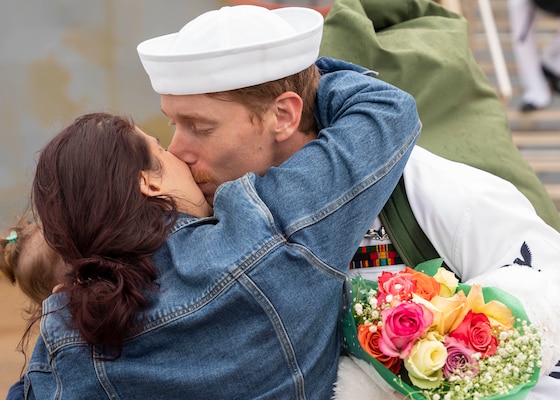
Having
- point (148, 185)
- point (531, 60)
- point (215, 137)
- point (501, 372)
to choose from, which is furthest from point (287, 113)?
point (531, 60)

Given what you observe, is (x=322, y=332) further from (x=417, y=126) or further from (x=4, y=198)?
(x=4, y=198)

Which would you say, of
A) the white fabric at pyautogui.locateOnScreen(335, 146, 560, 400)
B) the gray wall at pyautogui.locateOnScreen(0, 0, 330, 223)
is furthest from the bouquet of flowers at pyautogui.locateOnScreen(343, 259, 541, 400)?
the gray wall at pyautogui.locateOnScreen(0, 0, 330, 223)

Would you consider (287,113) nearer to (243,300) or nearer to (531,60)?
(243,300)

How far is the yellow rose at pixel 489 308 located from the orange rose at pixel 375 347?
0.63 ft

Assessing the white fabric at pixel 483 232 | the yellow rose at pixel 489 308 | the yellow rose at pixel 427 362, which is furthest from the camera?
the white fabric at pixel 483 232

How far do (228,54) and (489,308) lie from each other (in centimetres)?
78

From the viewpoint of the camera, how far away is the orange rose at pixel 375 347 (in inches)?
61.0

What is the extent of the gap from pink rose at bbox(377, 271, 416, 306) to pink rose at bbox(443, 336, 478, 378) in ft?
0.40

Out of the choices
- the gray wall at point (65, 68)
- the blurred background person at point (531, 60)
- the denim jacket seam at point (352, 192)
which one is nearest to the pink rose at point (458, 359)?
the denim jacket seam at point (352, 192)

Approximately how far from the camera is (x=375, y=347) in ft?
5.12

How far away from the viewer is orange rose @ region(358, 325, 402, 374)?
155 cm

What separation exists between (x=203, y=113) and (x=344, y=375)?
66 cm

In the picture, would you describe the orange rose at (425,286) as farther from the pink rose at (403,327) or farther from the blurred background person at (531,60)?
the blurred background person at (531,60)

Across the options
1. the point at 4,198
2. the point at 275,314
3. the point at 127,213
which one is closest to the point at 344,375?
the point at 275,314
